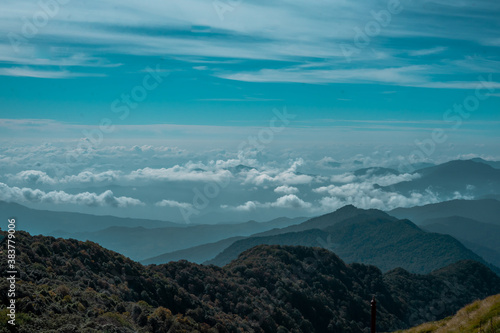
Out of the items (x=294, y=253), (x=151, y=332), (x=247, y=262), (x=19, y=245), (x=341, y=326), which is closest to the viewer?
(x=151, y=332)

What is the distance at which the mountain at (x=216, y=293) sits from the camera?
3369 cm

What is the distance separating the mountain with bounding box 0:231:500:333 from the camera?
111 ft

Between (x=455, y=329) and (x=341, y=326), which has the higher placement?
(x=455, y=329)

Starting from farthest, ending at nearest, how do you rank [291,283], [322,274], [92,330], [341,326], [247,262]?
[322,274] < [247,262] < [291,283] < [341,326] < [92,330]

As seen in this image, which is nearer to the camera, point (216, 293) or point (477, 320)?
point (477, 320)

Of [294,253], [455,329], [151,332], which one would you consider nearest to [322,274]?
[294,253]

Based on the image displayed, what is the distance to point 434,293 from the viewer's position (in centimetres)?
12438

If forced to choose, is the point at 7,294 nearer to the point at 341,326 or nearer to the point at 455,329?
the point at 455,329

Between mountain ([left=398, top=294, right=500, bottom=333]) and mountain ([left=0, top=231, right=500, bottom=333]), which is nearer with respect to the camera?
mountain ([left=398, top=294, right=500, bottom=333])

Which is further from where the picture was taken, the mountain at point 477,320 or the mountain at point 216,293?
the mountain at point 216,293

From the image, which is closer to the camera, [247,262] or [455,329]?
[455,329]

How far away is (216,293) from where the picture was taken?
225 ft

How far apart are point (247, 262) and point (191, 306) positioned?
43313mm

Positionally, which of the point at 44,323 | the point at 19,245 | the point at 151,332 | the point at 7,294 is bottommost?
the point at 151,332
